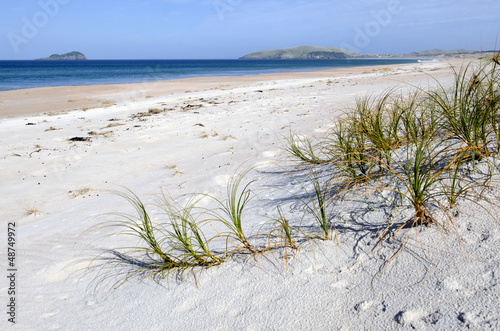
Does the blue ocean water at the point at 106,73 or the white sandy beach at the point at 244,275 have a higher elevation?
the blue ocean water at the point at 106,73

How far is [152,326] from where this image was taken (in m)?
1.62

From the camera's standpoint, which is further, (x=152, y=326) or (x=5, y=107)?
(x=5, y=107)

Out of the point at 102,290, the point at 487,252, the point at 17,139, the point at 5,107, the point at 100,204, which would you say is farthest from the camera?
the point at 5,107

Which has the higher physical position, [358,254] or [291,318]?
[358,254]

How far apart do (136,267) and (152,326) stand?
62 cm

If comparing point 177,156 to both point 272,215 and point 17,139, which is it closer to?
point 272,215

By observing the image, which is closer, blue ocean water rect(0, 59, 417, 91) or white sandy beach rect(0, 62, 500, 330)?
white sandy beach rect(0, 62, 500, 330)

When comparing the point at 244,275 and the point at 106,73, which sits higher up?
the point at 106,73

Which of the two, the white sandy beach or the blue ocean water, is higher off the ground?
the blue ocean water

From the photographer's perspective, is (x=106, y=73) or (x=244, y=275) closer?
(x=244, y=275)

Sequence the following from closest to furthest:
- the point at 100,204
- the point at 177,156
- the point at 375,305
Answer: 1. the point at 375,305
2. the point at 100,204
3. the point at 177,156

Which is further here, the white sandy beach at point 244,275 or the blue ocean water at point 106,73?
the blue ocean water at point 106,73

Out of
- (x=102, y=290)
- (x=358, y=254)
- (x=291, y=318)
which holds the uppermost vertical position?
(x=358, y=254)

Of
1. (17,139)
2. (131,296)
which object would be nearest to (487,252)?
(131,296)
